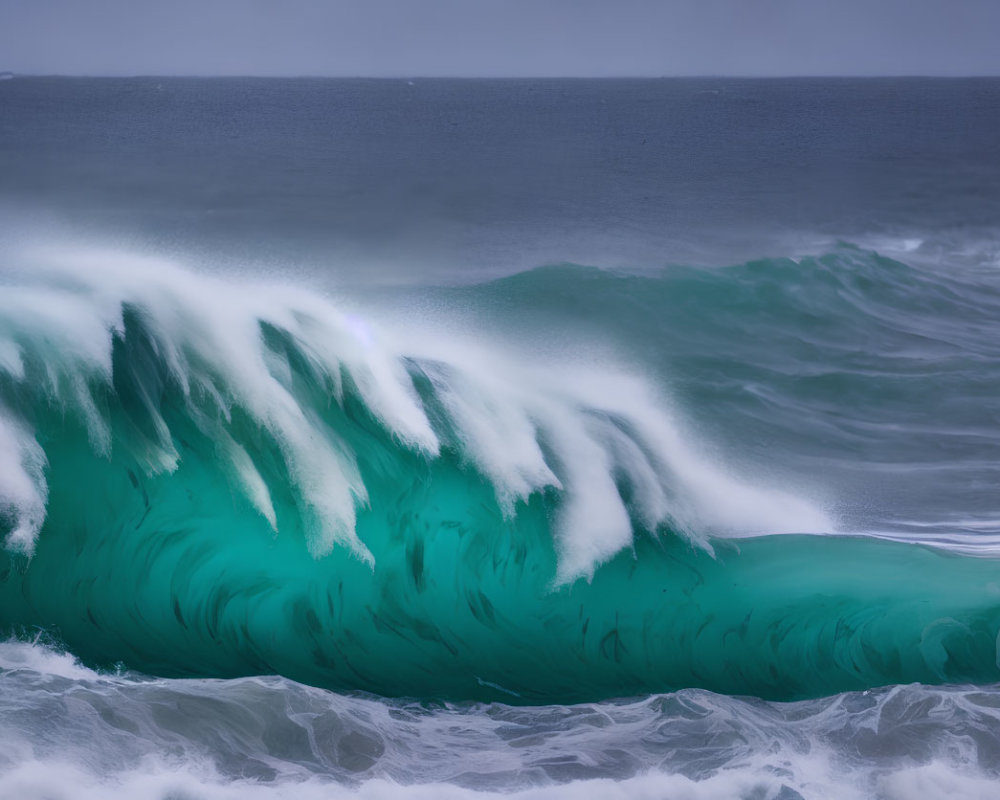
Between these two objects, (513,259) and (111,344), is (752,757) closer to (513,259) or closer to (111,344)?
(513,259)

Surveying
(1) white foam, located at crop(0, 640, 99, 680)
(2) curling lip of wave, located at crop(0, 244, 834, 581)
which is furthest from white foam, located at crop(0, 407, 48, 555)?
(1) white foam, located at crop(0, 640, 99, 680)

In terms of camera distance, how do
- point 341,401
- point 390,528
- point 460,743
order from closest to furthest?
point 460,743 → point 390,528 → point 341,401

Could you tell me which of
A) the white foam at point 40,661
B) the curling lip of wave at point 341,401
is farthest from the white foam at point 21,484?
the white foam at point 40,661

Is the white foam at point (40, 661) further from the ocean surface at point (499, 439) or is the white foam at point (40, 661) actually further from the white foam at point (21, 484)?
the white foam at point (21, 484)

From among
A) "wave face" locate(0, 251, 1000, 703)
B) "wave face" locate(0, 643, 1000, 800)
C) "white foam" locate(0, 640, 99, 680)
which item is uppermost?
"wave face" locate(0, 251, 1000, 703)

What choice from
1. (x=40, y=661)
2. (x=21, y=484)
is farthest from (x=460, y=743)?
(x=21, y=484)

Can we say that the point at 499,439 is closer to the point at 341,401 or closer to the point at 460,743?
the point at 341,401

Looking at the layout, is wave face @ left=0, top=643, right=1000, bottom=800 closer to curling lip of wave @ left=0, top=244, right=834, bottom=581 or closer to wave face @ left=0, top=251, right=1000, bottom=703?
wave face @ left=0, top=251, right=1000, bottom=703
